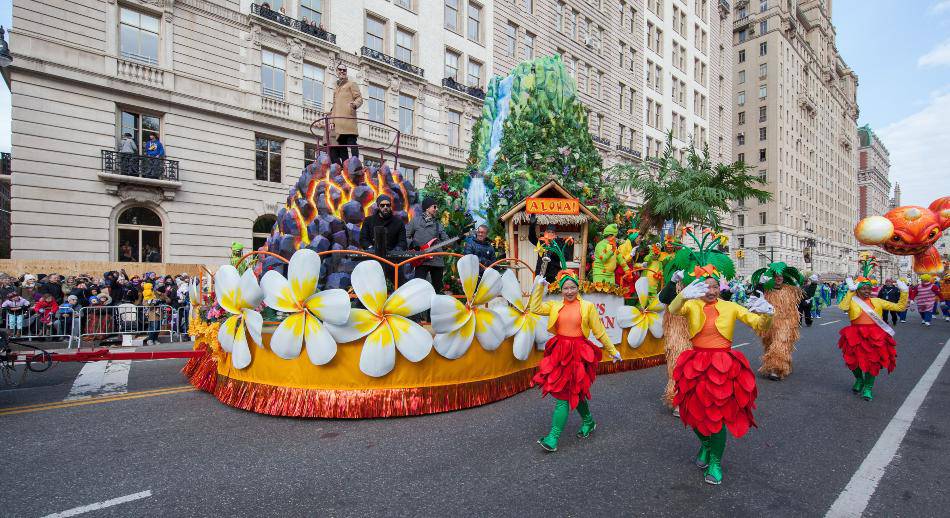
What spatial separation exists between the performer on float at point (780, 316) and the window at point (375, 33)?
65.1 ft

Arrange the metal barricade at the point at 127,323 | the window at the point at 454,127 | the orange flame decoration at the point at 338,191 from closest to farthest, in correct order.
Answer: the orange flame decoration at the point at 338,191
the metal barricade at the point at 127,323
the window at the point at 454,127

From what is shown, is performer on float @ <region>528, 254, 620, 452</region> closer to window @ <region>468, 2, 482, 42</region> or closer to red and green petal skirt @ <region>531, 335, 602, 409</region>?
red and green petal skirt @ <region>531, 335, 602, 409</region>

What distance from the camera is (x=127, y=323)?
11500 millimetres

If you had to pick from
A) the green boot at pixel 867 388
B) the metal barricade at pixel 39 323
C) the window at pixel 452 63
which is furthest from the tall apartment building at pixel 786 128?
the metal barricade at pixel 39 323

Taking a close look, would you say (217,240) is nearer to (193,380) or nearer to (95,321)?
(95,321)

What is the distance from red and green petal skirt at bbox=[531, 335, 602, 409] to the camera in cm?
475

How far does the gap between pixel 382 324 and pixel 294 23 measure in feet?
61.9

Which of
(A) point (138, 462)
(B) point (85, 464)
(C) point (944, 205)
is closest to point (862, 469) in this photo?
(A) point (138, 462)

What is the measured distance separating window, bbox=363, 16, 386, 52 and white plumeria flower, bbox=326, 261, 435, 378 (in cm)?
2027

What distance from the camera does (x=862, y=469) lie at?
4.24 metres

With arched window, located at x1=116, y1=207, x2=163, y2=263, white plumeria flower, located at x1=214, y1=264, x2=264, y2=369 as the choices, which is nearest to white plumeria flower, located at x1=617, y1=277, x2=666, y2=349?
white plumeria flower, located at x1=214, y1=264, x2=264, y2=369

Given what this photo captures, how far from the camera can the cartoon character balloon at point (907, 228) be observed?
9.95m

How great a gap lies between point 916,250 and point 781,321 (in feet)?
15.3

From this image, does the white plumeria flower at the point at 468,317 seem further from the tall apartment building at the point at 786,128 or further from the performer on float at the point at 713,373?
the tall apartment building at the point at 786,128
